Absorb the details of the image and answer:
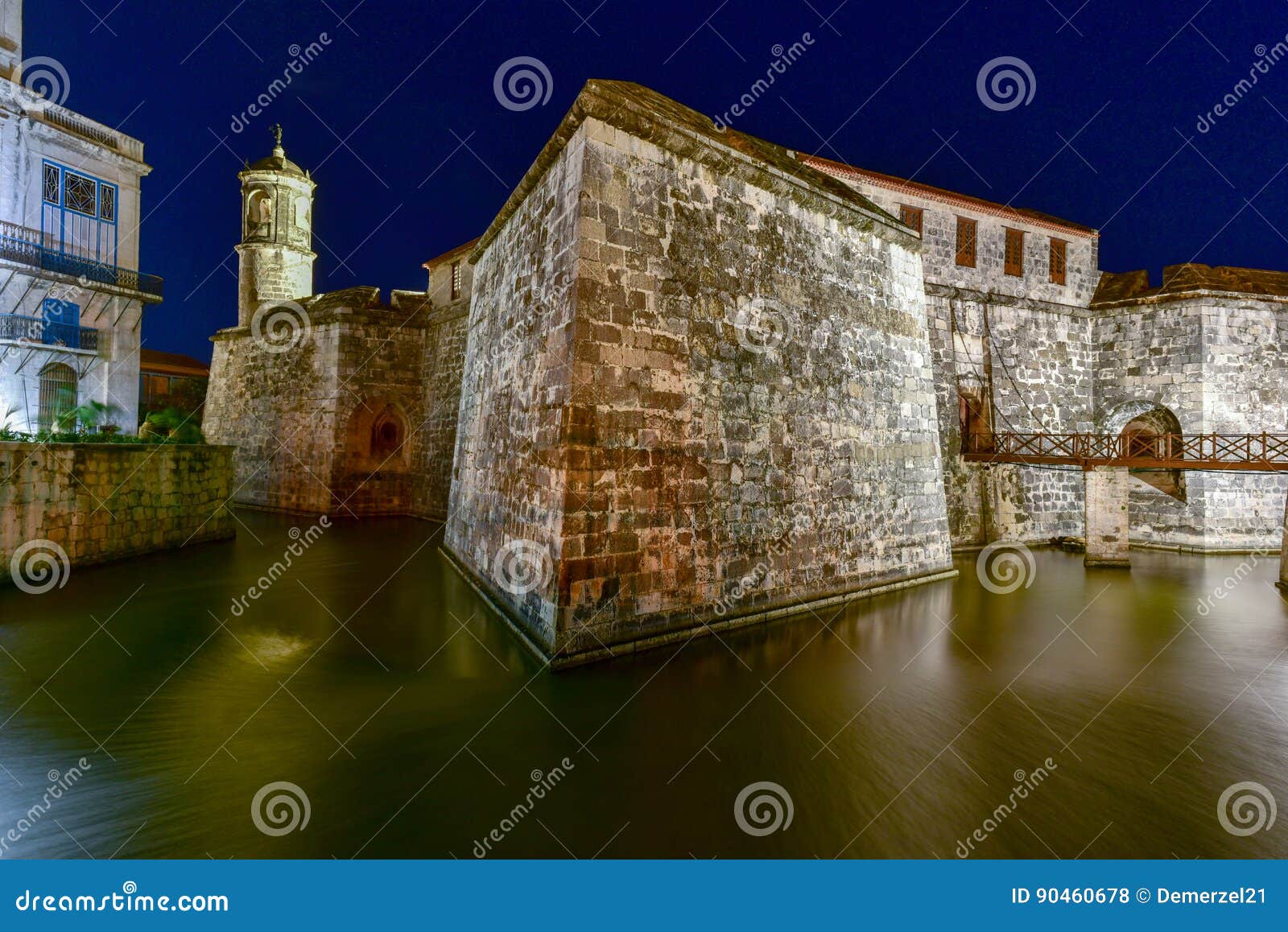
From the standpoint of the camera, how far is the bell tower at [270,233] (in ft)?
67.8

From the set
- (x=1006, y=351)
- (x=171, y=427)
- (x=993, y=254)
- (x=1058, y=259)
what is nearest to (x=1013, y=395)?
(x=1006, y=351)

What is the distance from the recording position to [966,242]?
14.5 m

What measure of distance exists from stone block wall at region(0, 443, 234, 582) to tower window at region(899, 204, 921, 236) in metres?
14.9

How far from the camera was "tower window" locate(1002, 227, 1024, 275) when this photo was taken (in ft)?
49.1

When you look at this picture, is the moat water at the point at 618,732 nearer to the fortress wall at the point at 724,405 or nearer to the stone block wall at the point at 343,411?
the fortress wall at the point at 724,405

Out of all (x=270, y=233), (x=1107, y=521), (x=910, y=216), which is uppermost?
(x=270, y=233)

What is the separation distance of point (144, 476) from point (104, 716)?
6.70 metres

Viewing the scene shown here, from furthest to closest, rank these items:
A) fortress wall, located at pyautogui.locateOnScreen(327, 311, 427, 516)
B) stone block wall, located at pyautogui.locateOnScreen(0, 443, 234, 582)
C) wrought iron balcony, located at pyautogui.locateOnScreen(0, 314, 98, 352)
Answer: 1. fortress wall, located at pyautogui.locateOnScreen(327, 311, 427, 516)
2. wrought iron balcony, located at pyautogui.locateOnScreen(0, 314, 98, 352)
3. stone block wall, located at pyautogui.locateOnScreen(0, 443, 234, 582)

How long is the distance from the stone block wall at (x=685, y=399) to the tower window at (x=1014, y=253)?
7.24 meters

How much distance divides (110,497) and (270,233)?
15.0 m

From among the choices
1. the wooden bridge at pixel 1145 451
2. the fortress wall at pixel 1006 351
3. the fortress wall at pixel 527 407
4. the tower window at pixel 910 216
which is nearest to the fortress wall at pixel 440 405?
the fortress wall at pixel 527 407

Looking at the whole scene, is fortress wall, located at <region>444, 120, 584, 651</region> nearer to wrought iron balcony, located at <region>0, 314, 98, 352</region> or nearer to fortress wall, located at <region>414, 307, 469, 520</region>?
fortress wall, located at <region>414, 307, 469, 520</region>

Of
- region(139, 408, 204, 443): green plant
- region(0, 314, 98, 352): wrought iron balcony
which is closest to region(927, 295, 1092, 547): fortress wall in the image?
region(139, 408, 204, 443): green plant

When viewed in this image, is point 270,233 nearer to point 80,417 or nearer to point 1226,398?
point 80,417
